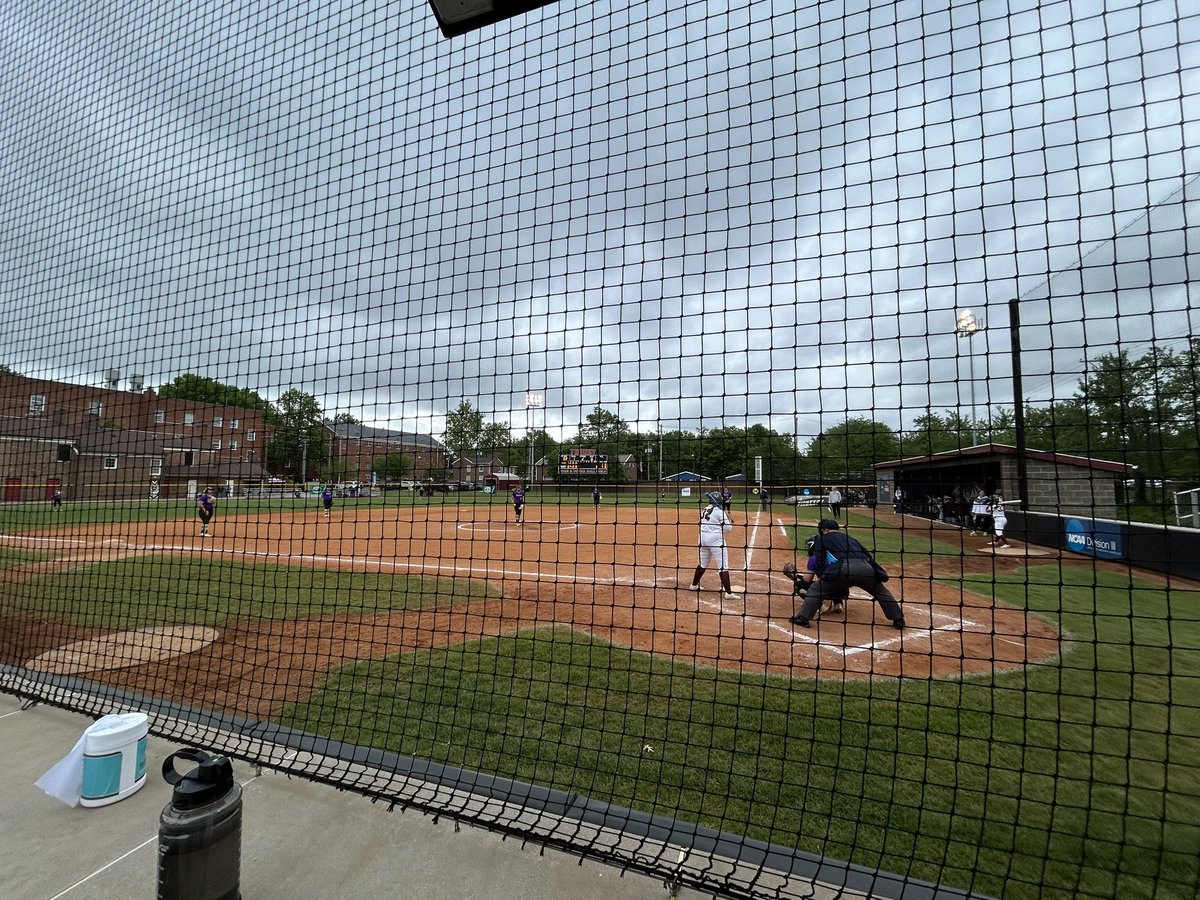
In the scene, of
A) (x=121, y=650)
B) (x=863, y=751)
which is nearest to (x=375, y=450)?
(x=121, y=650)

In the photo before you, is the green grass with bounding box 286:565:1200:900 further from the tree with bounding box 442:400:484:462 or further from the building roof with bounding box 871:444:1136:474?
the tree with bounding box 442:400:484:462

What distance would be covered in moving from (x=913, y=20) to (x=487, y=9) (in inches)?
103

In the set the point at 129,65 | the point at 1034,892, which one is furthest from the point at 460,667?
the point at 129,65

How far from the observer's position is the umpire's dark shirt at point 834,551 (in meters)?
5.43

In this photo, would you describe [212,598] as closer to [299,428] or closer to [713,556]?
[713,556]

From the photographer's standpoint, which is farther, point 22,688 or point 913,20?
point 22,688

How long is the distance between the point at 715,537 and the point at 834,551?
206cm

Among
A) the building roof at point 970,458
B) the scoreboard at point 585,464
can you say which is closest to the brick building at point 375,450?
the scoreboard at point 585,464

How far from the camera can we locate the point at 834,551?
216 inches

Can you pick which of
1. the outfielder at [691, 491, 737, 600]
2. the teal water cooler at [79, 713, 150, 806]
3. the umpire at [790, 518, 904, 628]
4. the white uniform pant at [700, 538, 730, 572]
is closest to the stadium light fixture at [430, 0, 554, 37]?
the teal water cooler at [79, 713, 150, 806]

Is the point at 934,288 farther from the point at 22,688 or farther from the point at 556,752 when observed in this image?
the point at 22,688

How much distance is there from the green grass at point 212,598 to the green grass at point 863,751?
1920 mm

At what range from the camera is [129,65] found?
5707 millimetres

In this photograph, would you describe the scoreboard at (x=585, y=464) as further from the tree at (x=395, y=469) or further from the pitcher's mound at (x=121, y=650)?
the pitcher's mound at (x=121, y=650)
